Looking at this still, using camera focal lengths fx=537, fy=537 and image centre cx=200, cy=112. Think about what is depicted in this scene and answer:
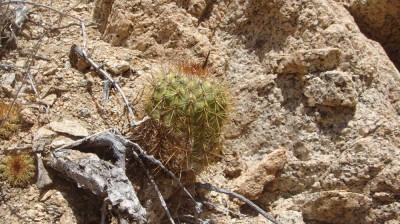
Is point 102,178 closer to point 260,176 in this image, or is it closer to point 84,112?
point 84,112

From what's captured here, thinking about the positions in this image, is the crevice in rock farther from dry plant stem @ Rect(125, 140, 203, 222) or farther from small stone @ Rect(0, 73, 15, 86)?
small stone @ Rect(0, 73, 15, 86)

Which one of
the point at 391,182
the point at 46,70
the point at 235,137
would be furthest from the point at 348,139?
the point at 46,70

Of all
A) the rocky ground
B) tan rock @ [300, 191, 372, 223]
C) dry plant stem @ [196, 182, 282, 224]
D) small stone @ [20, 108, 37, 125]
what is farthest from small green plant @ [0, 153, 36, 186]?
tan rock @ [300, 191, 372, 223]

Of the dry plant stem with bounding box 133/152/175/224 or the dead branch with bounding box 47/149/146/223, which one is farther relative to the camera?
the dry plant stem with bounding box 133/152/175/224

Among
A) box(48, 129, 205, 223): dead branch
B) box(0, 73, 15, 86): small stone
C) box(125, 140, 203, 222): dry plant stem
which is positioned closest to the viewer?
box(48, 129, 205, 223): dead branch

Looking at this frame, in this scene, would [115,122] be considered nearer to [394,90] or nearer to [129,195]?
[129,195]

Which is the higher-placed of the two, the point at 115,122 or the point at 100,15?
the point at 100,15
